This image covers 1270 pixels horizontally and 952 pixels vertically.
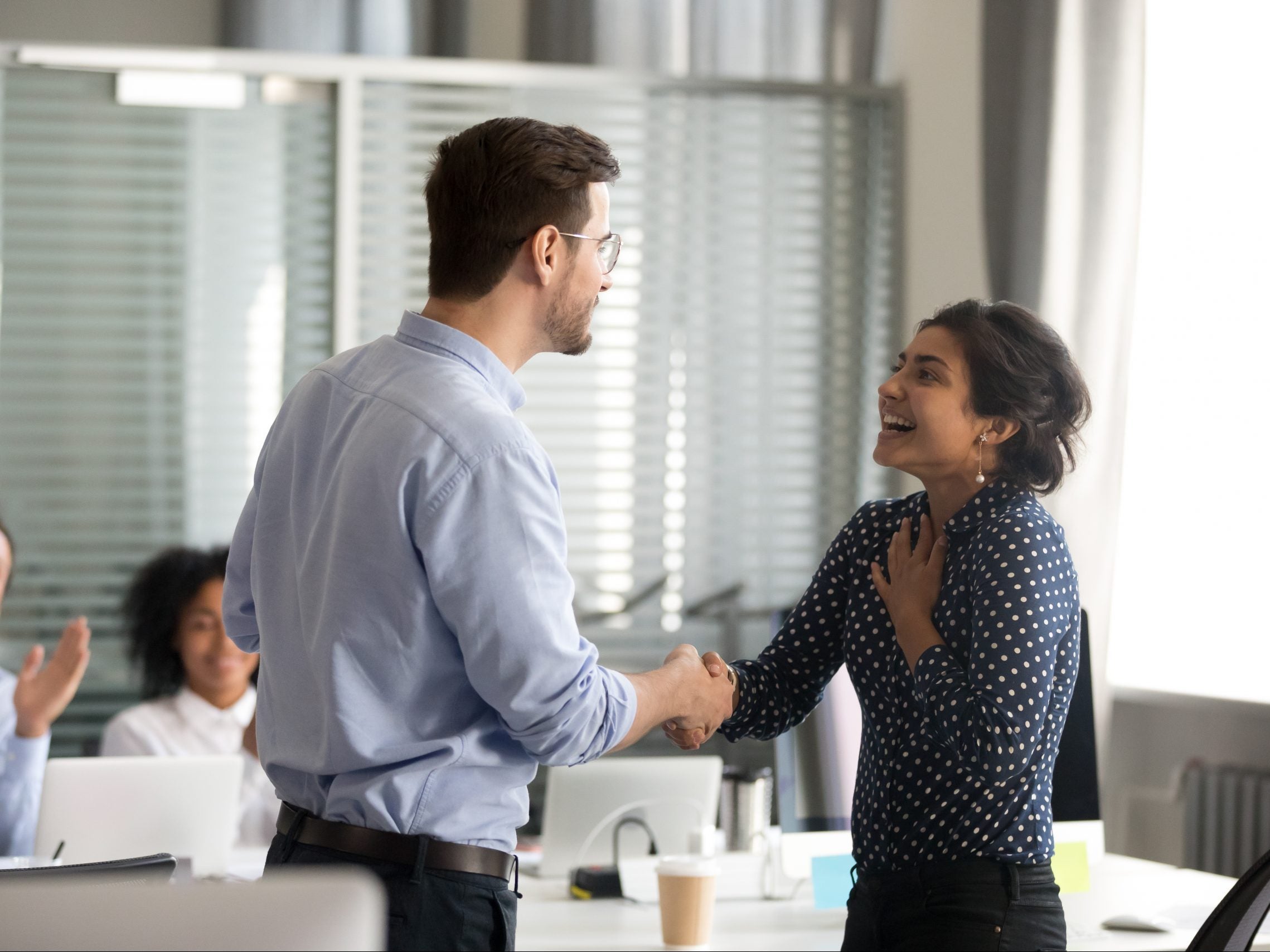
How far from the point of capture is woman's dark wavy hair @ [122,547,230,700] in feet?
11.6

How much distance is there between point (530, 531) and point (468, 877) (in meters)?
0.38

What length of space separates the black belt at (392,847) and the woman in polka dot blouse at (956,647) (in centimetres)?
48

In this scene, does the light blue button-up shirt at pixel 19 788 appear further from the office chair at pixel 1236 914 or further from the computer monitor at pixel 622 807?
the office chair at pixel 1236 914

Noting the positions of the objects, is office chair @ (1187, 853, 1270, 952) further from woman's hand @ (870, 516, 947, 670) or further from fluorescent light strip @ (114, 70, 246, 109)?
fluorescent light strip @ (114, 70, 246, 109)

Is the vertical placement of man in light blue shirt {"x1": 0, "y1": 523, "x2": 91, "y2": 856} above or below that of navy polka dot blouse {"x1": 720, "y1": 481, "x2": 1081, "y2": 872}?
below

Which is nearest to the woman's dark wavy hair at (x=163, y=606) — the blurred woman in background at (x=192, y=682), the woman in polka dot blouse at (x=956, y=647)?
the blurred woman in background at (x=192, y=682)

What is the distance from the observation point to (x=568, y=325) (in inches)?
67.9

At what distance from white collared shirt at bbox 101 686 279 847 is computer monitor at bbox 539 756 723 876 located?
0.75 metres

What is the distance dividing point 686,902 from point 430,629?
89cm

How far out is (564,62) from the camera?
4715mm

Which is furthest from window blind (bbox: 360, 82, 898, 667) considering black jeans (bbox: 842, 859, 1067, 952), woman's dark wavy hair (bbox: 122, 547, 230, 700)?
black jeans (bbox: 842, 859, 1067, 952)

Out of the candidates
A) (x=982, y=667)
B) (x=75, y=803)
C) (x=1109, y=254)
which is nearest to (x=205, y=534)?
(x=75, y=803)

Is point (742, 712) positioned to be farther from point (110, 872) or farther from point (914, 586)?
point (110, 872)

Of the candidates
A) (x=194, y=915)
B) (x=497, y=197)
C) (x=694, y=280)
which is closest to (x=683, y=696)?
(x=497, y=197)
